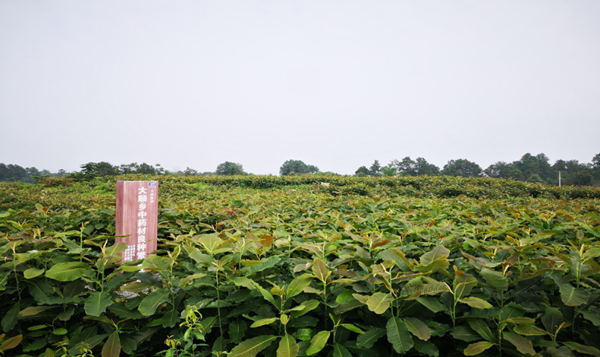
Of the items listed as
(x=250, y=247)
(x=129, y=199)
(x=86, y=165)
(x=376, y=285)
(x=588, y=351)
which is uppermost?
(x=86, y=165)

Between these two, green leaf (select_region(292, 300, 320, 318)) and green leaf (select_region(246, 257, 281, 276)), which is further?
green leaf (select_region(246, 257, 281, 276))

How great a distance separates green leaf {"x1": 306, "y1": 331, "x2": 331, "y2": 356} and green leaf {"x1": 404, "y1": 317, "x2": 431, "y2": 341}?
12.5 inches

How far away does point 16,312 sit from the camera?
4.69ft

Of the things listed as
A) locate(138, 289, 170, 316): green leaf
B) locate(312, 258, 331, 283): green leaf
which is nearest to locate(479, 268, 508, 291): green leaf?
locate(312, 258, 331, 283): green leaf

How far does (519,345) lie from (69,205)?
7.22 metres

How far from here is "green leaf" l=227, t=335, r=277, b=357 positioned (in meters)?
1.10

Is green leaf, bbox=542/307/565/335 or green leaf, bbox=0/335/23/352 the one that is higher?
green leaf, bbox=542/307/565/335

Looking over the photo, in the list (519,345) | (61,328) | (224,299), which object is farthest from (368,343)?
(61,328)

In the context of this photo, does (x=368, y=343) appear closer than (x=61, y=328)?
Yes

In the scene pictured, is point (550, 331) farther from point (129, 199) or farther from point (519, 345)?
point (129, 199)

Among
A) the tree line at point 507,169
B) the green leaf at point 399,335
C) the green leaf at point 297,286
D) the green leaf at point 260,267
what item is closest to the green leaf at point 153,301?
the green leaf at point 260,267

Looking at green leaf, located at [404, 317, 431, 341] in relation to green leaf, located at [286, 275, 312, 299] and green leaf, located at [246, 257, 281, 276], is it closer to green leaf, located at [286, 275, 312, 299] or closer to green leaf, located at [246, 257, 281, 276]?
green leaf, located at [286, 275, 312, 299]

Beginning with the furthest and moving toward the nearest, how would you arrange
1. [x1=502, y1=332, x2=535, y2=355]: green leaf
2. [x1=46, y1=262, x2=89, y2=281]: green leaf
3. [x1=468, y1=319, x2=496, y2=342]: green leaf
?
[x1=46, y1=262, x2=89, y2=281]: green leaf
[x1=468, y1=319, x2=496, y2=342]: green leaf
[x1=502, y1=332, x2=535, y2=355]: green leaf

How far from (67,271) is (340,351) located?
1.28 metres
